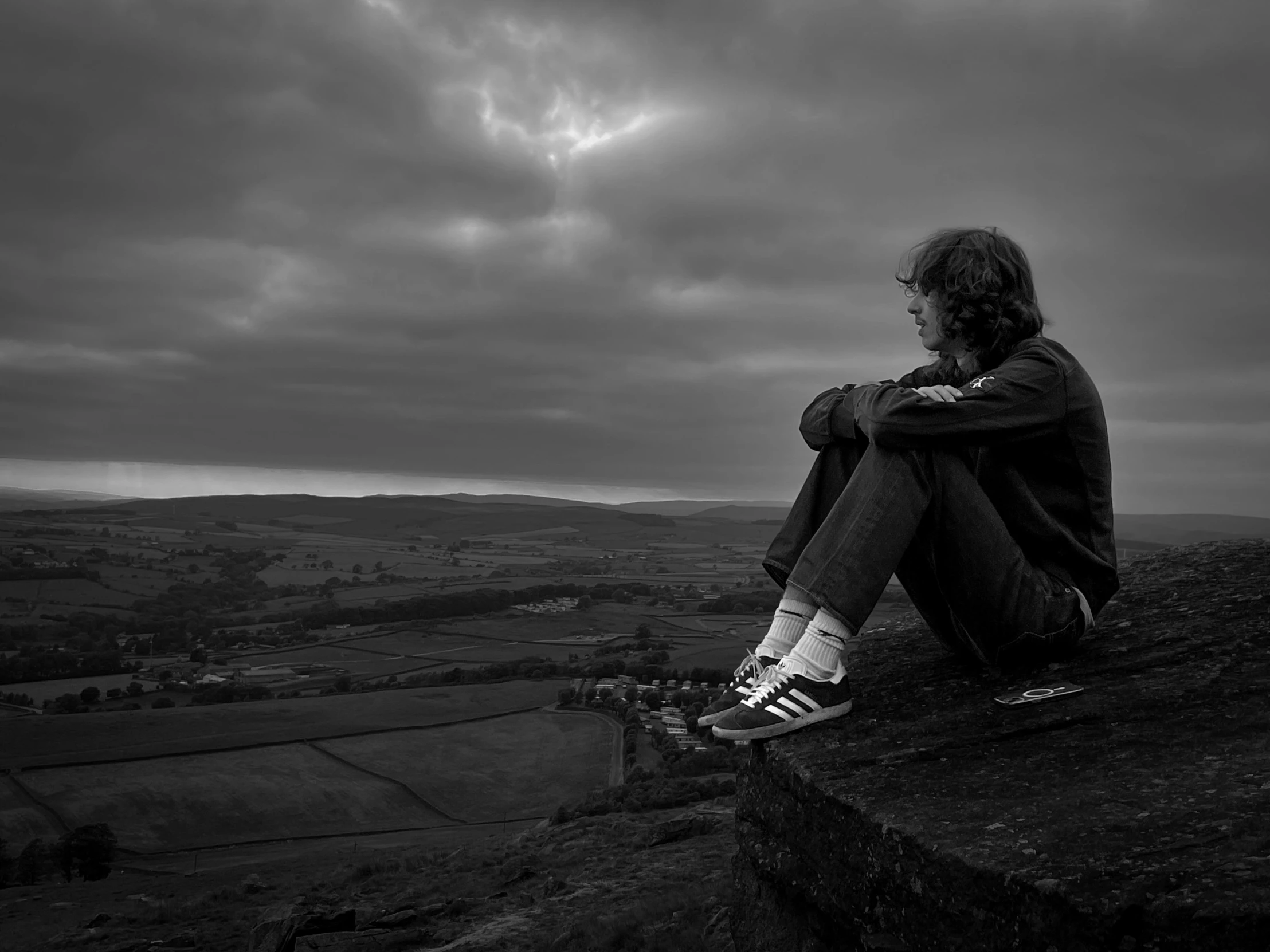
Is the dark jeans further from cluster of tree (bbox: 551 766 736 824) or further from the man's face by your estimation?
cluster of tree (bbox: 551 766 736 824)

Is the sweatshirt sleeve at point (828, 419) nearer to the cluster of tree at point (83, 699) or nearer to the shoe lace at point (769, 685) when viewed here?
the shoe lace at point (769, 685)

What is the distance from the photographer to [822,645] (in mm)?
4641

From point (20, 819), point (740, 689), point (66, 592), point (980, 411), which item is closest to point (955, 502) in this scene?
point (980, 411)

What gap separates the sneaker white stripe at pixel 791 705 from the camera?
477 centimetres

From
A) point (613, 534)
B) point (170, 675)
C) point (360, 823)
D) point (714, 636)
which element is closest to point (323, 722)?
point (360, 823)

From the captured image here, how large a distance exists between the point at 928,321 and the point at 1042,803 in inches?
101

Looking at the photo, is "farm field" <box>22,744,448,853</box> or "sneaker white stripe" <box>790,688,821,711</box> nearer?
"sneaker white stripe" <box>790,688,821,711</box>

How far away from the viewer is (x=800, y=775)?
4.79 metres

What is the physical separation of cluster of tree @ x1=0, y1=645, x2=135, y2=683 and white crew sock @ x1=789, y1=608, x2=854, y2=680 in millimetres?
59877

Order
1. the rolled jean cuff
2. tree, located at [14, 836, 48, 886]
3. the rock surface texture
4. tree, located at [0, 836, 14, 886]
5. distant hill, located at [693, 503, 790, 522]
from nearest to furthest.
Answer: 1. the rock surface texture
2. the rolled jean cuff
3. tree, located at [0, 836, 14, 886]
4. tree, located at [14, 836, 48, 886]
5. distant hill, located at [693, 503, 790, 522]

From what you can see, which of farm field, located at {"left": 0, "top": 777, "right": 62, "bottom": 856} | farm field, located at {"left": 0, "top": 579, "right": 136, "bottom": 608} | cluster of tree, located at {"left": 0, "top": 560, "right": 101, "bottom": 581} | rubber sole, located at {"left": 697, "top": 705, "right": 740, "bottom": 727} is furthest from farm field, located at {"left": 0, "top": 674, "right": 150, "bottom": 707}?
rubber sole, located at {"left": 697, "top": 705, "right": 740, "bottom": 727}

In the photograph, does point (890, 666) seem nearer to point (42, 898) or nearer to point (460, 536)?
point (42, 898)

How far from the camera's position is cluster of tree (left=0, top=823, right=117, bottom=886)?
29.2m

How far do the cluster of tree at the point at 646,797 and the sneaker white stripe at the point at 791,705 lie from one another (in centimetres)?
1778
